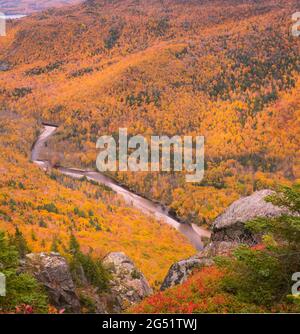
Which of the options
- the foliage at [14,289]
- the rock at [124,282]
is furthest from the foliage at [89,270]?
the foliage at [14,289]

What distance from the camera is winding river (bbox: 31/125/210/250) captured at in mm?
107500

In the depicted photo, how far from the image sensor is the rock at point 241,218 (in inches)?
1281

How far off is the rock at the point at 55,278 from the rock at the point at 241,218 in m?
12.2

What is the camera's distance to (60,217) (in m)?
92.7

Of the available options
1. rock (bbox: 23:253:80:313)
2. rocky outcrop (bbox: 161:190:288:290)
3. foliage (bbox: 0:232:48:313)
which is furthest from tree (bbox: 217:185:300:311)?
rock (bbox: 23:253:80:313)

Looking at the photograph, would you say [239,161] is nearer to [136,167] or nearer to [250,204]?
[136,167]

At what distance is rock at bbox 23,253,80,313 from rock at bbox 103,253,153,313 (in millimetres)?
6879

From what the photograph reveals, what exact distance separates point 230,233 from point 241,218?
1.47 metres

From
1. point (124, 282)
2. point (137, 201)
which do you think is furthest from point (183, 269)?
point (137, 201)

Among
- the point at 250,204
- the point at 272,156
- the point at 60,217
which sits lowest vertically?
the point at 60,217

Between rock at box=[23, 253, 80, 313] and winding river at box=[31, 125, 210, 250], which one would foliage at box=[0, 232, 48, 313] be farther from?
winding river at box=[31, 125, 210, 250]

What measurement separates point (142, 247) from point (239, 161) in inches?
2877
